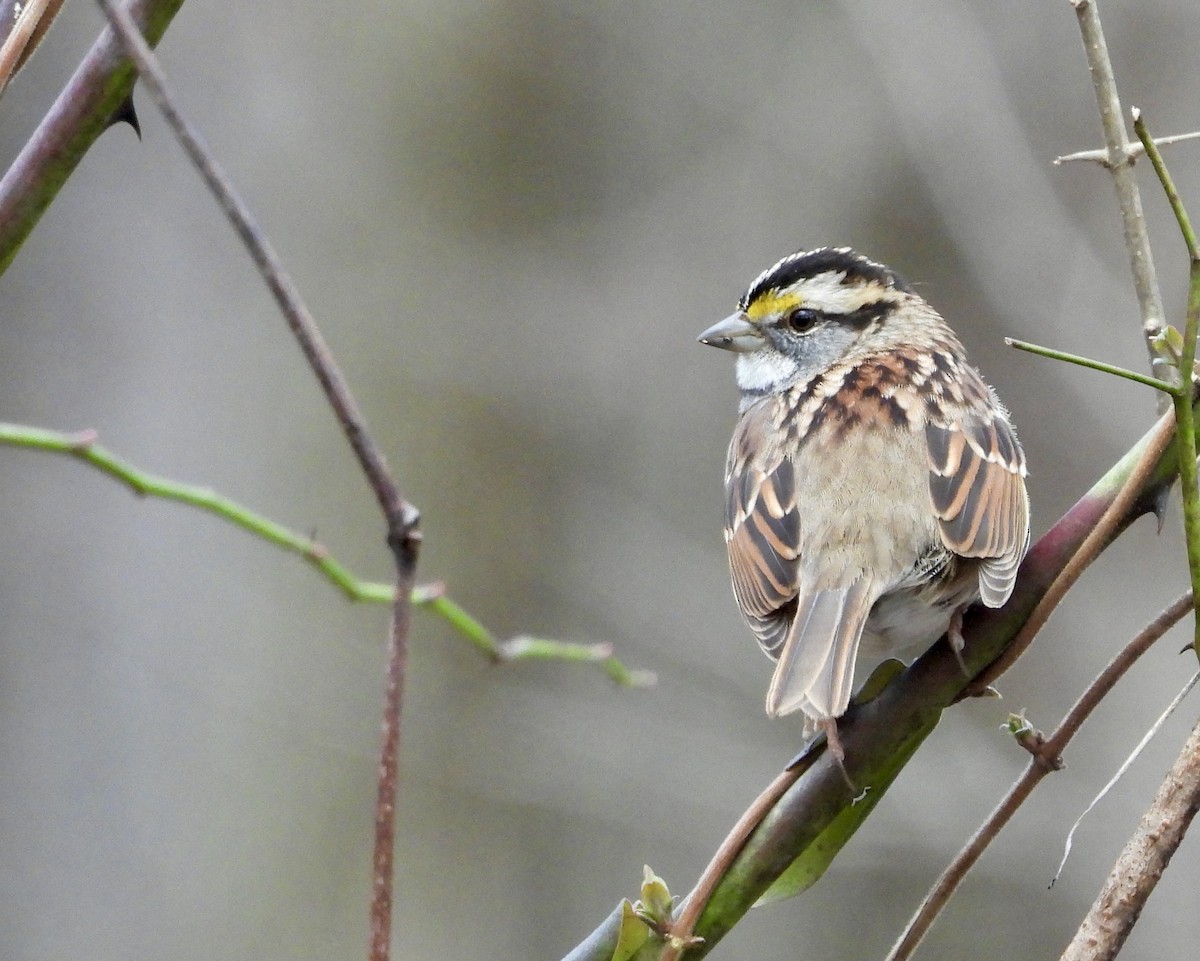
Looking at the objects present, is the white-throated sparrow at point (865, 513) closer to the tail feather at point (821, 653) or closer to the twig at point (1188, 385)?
the tail feather at point (821, 653)

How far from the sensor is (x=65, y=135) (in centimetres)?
147

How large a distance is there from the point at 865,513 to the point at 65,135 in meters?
1.56

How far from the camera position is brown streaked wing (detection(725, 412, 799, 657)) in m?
2.61

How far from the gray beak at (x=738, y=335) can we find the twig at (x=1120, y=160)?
1476mm

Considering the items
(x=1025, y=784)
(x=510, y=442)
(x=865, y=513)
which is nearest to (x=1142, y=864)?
(x=1025, y=784)

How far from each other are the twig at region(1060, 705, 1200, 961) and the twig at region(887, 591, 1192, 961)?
4.9 inches

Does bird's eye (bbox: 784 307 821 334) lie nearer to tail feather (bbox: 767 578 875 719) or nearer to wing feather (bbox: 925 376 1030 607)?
wing feather (bbox: 925 376 1030 607)

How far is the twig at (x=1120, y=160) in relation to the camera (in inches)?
77.4

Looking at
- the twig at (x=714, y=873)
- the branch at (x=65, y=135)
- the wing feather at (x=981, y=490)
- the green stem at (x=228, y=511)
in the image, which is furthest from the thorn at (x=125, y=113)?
the wing feather at (x=981, y=490)

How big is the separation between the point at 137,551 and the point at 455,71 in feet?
9.86

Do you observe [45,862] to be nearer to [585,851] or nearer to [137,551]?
[137,551]

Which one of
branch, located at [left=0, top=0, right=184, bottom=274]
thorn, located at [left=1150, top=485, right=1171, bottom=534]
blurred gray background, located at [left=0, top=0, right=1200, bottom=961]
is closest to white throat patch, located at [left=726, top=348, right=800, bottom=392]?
thorn, located at [left=1150, top=485, right=1171, bottom=534]

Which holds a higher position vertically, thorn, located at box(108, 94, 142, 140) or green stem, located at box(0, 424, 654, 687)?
thorn, located at box(108, 94, 142, 140)

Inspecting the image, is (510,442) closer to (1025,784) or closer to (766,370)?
(766,370)
